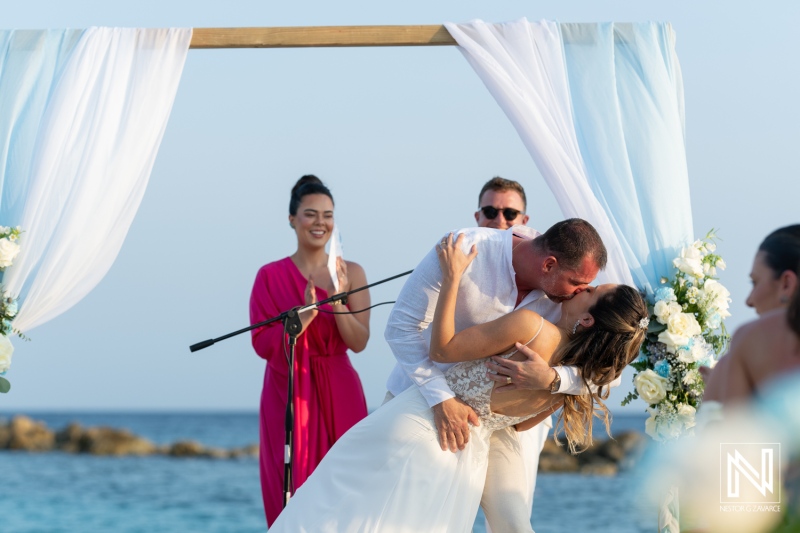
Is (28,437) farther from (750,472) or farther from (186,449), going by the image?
(750,472)

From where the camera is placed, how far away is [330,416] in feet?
15.4

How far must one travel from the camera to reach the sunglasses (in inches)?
175

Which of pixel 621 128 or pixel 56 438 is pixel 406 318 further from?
pixel 56 438

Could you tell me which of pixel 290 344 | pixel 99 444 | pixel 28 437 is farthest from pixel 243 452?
pixel 290 344

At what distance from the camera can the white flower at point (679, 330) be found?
3887 mm

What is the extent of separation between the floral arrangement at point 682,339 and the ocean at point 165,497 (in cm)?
724

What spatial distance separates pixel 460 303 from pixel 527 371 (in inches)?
14.3

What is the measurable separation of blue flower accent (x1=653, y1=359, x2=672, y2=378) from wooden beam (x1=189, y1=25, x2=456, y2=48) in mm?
1614

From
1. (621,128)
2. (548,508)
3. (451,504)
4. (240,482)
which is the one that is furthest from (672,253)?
(240,482)

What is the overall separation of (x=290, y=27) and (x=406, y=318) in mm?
1556

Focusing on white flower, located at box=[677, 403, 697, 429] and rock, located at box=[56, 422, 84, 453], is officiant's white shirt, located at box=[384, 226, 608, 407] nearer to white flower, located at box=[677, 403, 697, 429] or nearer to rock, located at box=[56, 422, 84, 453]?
white flower, located at box=[677, 403, 697, 429]

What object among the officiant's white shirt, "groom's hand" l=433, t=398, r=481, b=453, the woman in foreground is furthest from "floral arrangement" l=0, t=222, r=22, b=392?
the woman in foreground

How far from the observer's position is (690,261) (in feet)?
12.9

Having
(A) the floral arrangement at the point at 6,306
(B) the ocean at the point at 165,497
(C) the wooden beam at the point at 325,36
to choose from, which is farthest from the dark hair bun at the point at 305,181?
(B) the ocean at the point at 165,497
